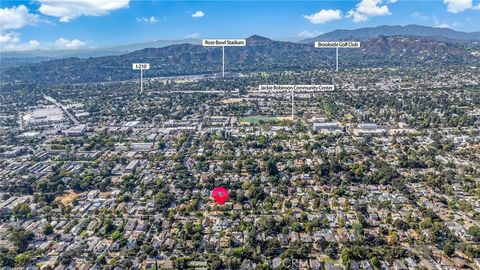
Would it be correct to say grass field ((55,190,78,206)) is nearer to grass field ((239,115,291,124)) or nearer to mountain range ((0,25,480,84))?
grass field ((239,115,291,124))

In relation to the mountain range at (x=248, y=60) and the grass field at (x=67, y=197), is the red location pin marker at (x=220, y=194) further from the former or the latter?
the mountain range at (x=248, y=60)

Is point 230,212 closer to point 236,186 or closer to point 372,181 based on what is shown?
point 236,186

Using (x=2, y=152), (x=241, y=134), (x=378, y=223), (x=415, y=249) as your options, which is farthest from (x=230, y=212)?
(x=2, y=152)

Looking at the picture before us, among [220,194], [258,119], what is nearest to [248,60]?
[258,119]

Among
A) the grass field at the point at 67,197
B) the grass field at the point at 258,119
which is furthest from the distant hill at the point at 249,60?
the grass field at the point at 67,197

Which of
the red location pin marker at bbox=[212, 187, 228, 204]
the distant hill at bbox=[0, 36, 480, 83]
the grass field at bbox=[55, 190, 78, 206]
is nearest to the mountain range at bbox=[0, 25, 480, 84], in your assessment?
the distant hill at bbox=[0, 36, 480, 83]
